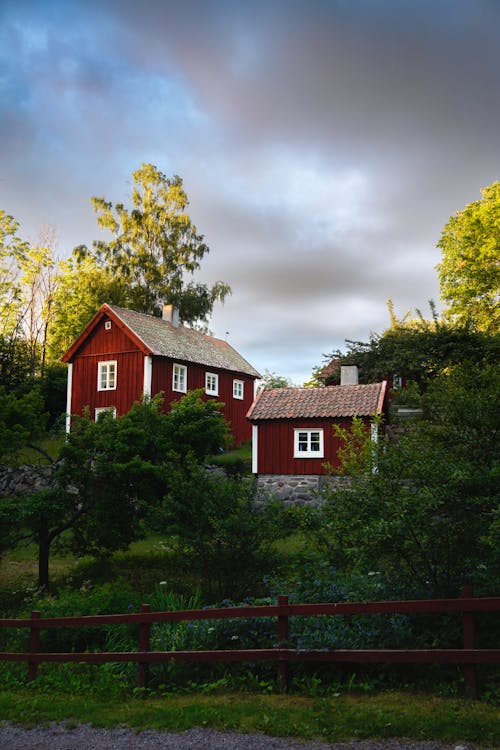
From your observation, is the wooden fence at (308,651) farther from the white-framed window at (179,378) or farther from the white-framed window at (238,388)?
the white-framed window at (238,388)

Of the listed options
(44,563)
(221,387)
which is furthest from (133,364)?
(44,563)

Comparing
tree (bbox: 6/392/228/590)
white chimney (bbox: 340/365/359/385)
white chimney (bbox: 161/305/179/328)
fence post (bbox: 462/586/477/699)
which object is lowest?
fence post (bbox: 462/586/477/699)

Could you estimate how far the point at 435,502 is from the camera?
25.6ft

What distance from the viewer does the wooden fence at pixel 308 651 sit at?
265 inches

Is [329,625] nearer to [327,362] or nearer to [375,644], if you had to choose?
[375,644]

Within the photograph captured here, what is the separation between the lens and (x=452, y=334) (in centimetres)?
3038

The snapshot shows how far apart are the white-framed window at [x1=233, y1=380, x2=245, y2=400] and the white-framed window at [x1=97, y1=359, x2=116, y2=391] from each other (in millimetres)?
7249

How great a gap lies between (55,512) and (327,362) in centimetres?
2379

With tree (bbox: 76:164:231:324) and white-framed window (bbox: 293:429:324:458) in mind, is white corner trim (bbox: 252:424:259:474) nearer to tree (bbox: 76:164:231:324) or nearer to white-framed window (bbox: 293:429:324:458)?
white-framed window (bbox: 293:429:324:458)

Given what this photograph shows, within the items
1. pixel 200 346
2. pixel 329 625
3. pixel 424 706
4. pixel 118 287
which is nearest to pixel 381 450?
pixel 329 625

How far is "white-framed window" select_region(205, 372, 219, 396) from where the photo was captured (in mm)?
33594

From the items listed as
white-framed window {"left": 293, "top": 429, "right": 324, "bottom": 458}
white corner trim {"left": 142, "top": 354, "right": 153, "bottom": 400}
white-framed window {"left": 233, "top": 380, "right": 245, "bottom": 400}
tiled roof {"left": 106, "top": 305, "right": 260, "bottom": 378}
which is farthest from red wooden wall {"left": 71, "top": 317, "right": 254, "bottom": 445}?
white-framed window {"left": 293, "top": 429, "right": 324, "bottom": 458}

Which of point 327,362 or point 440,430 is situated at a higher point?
point 327,362

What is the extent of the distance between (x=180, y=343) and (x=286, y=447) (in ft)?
33.7
